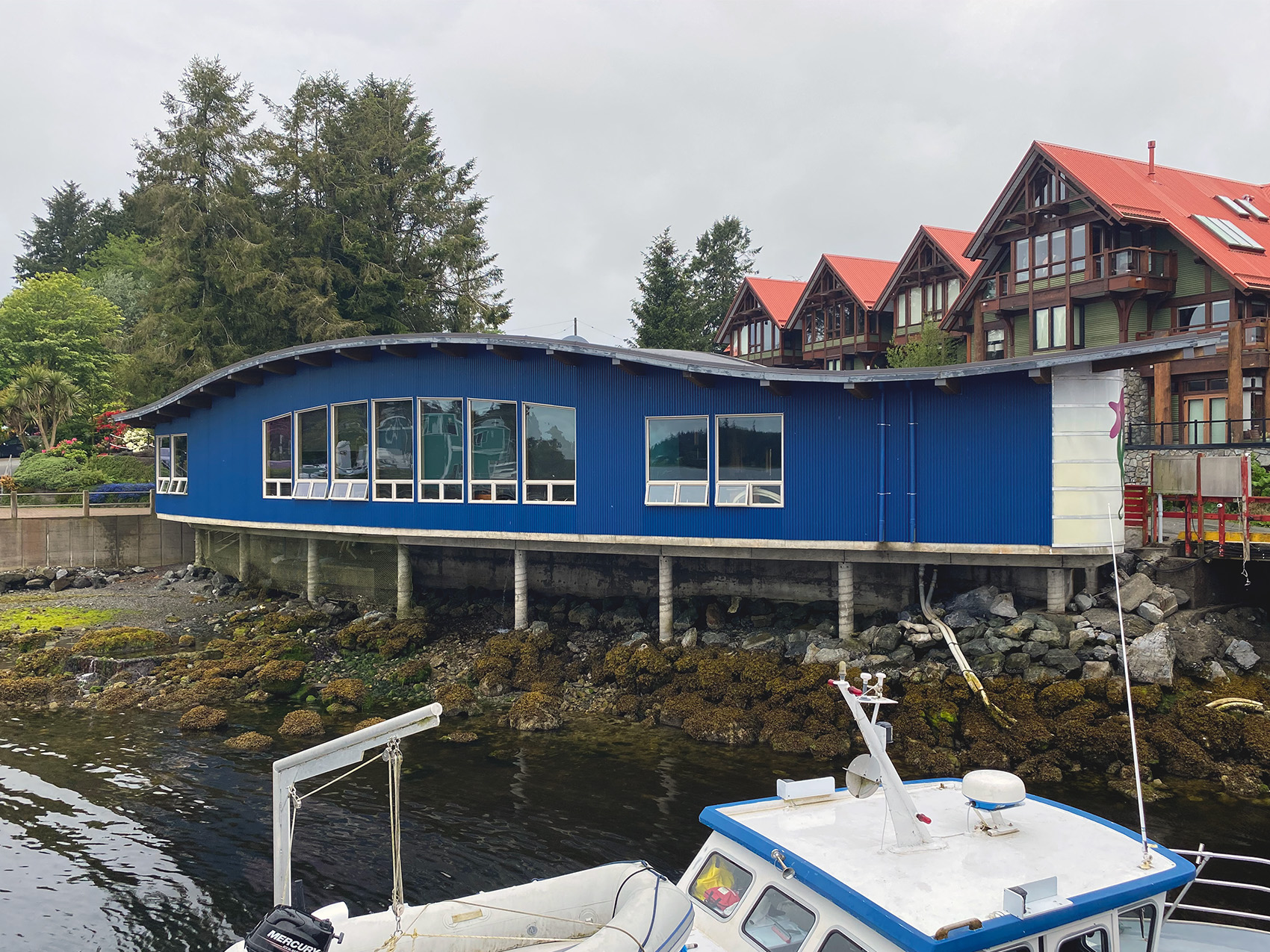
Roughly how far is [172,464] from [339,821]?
24168 millimetres

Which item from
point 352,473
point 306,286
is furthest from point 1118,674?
point 306,286

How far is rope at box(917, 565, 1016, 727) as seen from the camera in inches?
568

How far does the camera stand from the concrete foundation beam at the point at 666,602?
19297 millimetres

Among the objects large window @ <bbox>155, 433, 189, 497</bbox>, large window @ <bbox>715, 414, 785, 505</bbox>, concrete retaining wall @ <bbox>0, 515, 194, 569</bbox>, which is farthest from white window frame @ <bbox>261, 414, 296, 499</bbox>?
large window @ <bbox>715, 414, 785, 505</bbox>

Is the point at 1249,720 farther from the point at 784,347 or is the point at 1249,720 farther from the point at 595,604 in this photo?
the point at 784,347

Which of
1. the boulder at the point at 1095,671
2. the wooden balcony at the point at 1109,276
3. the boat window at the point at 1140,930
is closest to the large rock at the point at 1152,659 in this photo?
the boulder at the point at 1095,671

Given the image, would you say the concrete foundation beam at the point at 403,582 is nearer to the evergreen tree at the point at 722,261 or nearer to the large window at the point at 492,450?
the large window at the point at 492,450

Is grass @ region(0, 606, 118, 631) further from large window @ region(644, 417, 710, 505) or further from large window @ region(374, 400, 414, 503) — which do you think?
large window @ region(644, 417, 710, 505)

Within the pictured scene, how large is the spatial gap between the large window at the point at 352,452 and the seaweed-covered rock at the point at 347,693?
572cm

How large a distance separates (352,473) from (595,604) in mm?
7257

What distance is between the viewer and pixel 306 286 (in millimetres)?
41250

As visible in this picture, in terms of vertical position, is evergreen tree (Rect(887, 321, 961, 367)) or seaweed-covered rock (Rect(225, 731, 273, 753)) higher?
evergreen tree (Rect(887, 321, 961, 367))

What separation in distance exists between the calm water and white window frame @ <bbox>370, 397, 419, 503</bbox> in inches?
303

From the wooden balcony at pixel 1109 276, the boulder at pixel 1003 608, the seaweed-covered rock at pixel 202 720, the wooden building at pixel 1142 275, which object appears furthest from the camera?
the wooden balcony at pixel 1109 276
